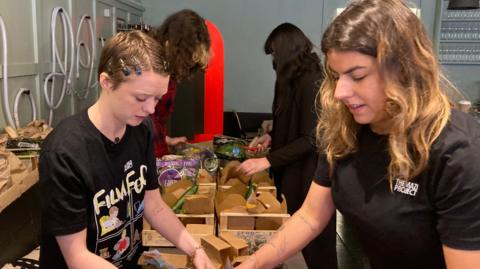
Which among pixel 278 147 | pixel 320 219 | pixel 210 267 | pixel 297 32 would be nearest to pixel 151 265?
pixel 210 267

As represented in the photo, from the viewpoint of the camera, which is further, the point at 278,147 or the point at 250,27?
the point at 250,27

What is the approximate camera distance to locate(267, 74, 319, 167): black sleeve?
2.25 meters

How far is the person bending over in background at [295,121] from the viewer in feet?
7.47

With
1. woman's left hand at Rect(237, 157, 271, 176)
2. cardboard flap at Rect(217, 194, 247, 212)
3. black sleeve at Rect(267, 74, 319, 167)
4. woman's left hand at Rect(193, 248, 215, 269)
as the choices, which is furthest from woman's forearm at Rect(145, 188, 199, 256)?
black sleeve at Rect(267, 74, 319, 167)

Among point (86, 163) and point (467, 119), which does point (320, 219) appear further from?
point (86, 163)

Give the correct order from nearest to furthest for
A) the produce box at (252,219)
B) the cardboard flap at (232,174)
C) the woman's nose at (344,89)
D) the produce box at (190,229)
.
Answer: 1. the woman's nose at (344,89)
2. the produce box at (190,229)
3. the produce box at (252,219)
4. the cardboard flap at (232,174)

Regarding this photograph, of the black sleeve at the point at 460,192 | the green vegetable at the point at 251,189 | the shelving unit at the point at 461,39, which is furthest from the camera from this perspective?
the shelving unit at the point at 461,39

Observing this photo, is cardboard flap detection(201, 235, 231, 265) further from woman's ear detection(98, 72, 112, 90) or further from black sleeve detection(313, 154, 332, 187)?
woman's ear detection(98, 72, 112, 90)

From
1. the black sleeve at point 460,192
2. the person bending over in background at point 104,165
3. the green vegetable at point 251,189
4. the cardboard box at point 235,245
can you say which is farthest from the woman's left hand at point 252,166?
the black sleeve at point 460,192

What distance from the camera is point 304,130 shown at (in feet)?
7.57

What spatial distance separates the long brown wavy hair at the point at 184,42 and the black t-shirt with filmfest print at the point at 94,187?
3.14ft

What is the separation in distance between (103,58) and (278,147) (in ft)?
4.62

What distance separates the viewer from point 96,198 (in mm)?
1154

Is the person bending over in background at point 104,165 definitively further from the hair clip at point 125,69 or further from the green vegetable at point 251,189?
the green vegetable at point 251,189
